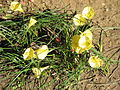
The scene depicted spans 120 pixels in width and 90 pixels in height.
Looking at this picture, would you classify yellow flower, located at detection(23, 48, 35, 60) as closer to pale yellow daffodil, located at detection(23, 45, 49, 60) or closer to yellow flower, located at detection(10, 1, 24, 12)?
pale yellow daffodil, located at detection(23, 45, 49, 60)

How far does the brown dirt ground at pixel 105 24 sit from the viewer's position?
1.81 m

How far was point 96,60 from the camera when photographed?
167cm

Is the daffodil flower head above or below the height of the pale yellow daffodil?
Result: below

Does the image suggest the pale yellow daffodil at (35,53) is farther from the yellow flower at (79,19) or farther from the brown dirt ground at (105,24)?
the brown dirt ground at (105,24)

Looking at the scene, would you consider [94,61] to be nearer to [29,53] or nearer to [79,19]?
[79,19]

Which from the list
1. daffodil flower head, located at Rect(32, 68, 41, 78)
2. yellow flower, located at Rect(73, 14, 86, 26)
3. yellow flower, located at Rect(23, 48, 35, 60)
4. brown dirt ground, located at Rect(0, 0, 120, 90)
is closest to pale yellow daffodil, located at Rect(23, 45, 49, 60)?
yellow flower, located at Rect(23, 48, 35, 60)

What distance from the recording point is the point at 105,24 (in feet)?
6.81

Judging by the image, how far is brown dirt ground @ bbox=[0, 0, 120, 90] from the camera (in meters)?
1.81

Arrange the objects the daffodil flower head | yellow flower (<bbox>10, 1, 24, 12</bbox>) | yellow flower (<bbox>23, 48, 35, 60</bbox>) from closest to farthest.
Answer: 1. yellow flower (<bbox>23, 48, 35, 60</bbox>)
2. the daffodil flower head
3. yellow flower (<bbox>10, 1, 24, 12</bbox>)

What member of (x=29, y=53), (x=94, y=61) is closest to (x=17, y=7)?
(x=29, y=53)

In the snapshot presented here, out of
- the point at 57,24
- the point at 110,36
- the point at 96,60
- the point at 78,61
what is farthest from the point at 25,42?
the point at 110,36

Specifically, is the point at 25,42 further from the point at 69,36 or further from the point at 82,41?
the point at 82,41

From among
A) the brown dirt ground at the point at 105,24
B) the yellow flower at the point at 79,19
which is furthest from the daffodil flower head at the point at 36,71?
the yellow flower at the point at 79,19

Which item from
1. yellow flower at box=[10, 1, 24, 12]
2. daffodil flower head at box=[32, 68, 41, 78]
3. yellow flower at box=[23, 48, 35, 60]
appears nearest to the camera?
yellow flower at box=[23, 48, 35, 60]
